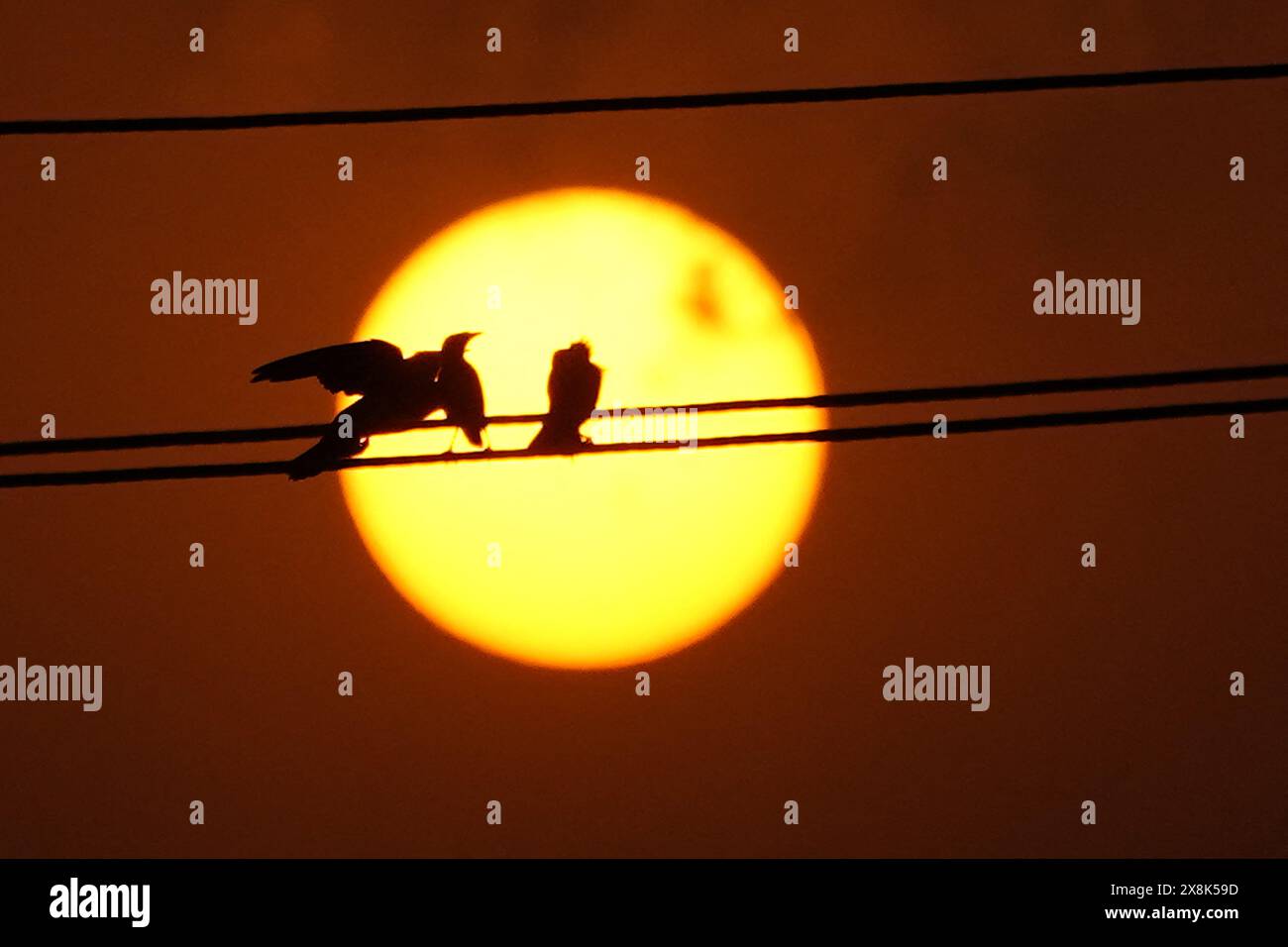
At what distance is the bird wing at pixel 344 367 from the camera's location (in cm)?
808

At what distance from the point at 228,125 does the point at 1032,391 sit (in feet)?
11.6

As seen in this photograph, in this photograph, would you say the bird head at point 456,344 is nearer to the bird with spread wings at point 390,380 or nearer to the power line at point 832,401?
the bird with spread wings at point 390,380

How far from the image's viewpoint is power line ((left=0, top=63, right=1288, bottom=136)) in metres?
6.46

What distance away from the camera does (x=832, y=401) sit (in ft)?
22.3

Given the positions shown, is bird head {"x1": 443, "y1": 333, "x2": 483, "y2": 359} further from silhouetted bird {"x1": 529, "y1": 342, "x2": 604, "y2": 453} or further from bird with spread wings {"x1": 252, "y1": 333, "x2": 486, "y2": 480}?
silhouetted bird {"x1": 529, "y1": 342, "x2": 604, "y2": 453}

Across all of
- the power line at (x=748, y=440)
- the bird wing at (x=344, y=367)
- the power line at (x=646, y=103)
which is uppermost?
the power line at (x=646, y=103)

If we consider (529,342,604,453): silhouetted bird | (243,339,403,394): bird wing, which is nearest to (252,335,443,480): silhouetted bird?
(243,339,403,394): bird wing

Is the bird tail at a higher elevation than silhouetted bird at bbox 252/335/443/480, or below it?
below

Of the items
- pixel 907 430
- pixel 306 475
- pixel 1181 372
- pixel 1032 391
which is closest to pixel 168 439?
pixel 306 475

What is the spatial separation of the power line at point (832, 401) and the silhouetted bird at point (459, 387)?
1.03 m

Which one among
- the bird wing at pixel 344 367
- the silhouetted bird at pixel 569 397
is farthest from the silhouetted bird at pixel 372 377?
the silhouetted bird at pixel 569 397

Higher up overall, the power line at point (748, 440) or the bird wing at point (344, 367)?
the bird wing at point (344, 367)

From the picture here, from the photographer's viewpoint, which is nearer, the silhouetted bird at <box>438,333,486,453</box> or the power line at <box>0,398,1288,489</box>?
the power line at <box>0,398,1288,489</box>

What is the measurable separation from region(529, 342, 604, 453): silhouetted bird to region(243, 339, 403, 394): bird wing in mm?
865
